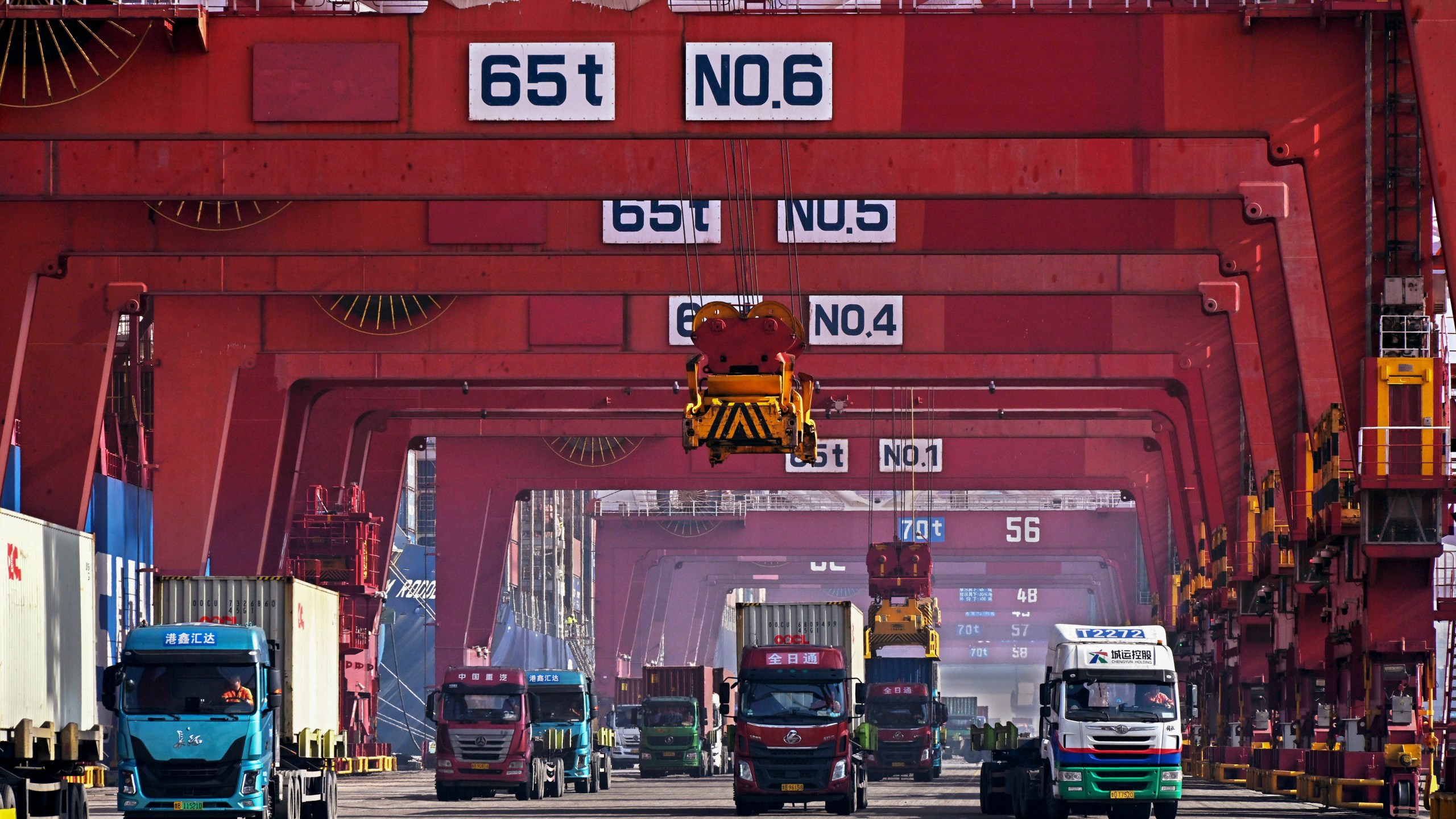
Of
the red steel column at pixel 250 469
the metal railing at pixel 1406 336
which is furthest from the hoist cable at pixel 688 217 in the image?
the red steel column at pixel 250 469

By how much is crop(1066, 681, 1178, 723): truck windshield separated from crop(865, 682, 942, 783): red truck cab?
21.7 metres

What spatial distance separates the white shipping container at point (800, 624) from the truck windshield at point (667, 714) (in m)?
21.9

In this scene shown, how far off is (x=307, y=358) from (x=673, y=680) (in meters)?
18.9

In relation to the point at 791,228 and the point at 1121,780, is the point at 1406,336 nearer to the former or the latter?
the point at 1121,780

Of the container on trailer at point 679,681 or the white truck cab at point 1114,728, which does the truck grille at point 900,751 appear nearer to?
the container on trailer at point 679,681

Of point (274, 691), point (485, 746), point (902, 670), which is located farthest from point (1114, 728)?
point (902, 670)

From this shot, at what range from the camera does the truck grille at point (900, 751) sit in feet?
156

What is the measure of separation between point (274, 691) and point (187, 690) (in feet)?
3.77

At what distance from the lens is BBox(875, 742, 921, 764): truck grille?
4762 centimetres

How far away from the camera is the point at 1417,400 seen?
2438 cm

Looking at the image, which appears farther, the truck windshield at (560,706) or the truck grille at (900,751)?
the truck grille at (900,751)

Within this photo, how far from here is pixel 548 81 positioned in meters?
22.0

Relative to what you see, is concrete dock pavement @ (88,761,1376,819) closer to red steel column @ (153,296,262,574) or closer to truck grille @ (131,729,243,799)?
truck grille @ (131,729,243,799)

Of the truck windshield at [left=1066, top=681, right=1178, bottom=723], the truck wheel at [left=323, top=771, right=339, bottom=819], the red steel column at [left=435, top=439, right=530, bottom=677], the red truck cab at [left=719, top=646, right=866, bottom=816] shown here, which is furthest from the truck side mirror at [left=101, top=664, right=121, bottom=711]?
the red steel column at [left=435, top=439, right=530, bottom=677]
